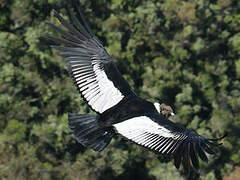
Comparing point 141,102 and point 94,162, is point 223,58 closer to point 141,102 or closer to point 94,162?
point 94,162

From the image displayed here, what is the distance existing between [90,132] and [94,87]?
72 centimetres

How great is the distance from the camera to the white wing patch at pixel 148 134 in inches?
284

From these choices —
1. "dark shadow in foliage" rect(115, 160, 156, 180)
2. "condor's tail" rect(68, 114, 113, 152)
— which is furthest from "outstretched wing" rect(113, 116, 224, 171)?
"dark shadow in foliage" rect(115, 160, 156, 180)

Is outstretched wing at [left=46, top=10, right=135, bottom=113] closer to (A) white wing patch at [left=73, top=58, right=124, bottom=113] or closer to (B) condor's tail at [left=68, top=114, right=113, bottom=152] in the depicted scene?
(A) white wing patch at [left=73, top=58, right=124, bottom=113]

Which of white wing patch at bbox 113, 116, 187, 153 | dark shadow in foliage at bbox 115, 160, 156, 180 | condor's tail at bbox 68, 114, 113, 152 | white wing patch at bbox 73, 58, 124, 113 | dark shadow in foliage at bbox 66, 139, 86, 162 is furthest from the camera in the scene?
dark shadow in foliage at bbox 66, 139, 86, 162

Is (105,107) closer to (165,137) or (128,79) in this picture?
(165,137)

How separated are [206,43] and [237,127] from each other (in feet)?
13.4

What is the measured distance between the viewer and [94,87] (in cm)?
820

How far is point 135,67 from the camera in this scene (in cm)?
1683

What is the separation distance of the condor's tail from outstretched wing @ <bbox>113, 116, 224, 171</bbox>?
1.32 ft

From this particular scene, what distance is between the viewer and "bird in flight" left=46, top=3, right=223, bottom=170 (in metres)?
7.30

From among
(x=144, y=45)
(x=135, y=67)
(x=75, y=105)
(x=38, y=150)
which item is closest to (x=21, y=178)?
(x=38, y=150)

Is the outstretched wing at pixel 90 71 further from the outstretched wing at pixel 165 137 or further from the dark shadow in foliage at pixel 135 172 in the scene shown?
the dark shadow in foliage at pixel 135 172

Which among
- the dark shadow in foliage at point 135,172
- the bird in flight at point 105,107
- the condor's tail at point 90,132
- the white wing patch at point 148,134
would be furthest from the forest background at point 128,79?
the white wing patch at point 148,134
